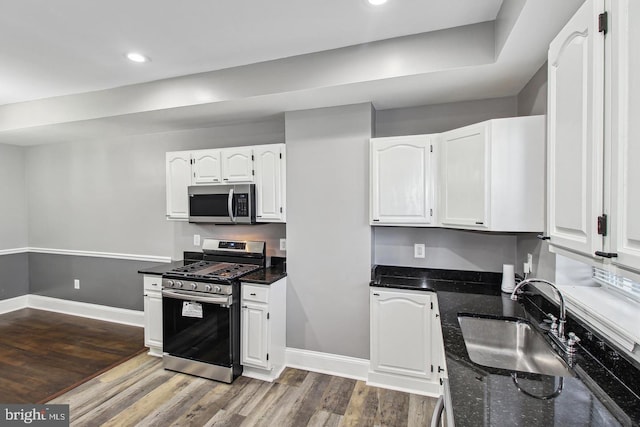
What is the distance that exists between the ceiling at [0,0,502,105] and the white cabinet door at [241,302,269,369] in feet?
6.86

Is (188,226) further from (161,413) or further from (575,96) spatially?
(575,96)

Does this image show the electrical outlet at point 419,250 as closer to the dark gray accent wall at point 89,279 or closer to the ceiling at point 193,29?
the ceiling at point 193,29

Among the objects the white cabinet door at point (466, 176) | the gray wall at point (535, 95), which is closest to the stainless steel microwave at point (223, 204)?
the white cabinet door at point (466, 176)

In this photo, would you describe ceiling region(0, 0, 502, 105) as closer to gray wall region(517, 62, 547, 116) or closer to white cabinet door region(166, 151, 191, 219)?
gray wall region(517, 62, 547, 116)

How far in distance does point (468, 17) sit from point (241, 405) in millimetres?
3132

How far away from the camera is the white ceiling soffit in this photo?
187cm

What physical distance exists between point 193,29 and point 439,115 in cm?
208

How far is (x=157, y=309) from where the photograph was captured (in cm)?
304

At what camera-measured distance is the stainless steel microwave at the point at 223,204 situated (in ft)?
9.67

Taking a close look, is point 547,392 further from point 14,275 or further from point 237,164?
point 14,275

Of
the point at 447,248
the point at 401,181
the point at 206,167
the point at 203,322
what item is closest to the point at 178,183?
the point at 206,167

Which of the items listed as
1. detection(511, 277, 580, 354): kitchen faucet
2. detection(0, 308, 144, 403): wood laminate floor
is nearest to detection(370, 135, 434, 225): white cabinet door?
detection(511, 277, 580, 354): kitchen faucet

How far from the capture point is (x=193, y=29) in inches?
81.1

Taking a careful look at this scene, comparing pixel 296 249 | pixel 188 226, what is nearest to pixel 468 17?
pixel 296 249
